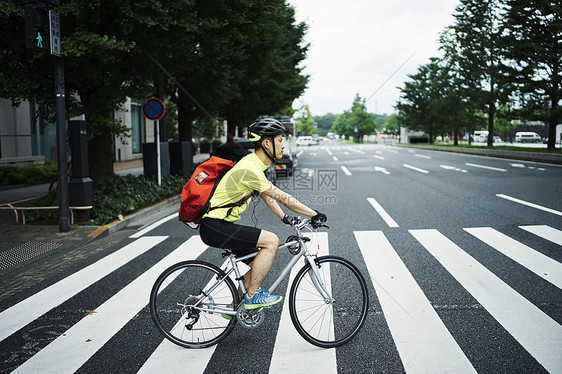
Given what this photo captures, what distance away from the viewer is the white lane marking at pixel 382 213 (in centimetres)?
883

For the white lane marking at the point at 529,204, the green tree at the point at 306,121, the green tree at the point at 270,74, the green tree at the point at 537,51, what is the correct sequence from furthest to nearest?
the green tree at the point at 306,121, the green tree at the point at 537,51, the green tree at the point at 270,74, the white lane marking at the point at 529,204

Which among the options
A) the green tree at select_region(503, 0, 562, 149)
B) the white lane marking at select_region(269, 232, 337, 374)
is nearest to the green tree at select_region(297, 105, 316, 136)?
the green tree at select_region(503, 0, 562, 149)

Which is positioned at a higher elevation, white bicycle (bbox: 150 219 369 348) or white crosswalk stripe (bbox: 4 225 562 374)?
white bicycle (bbox: 150 219 369 348)

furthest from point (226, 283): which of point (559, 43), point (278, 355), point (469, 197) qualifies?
point (559, 43)

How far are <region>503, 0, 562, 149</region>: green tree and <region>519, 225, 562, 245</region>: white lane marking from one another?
2432cm

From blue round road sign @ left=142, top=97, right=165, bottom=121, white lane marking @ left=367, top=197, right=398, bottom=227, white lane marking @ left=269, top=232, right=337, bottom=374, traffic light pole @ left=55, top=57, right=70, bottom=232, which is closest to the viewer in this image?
white lane marking @ left=269, top=232, right=337, bottom=374

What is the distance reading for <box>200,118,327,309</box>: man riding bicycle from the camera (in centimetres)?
342

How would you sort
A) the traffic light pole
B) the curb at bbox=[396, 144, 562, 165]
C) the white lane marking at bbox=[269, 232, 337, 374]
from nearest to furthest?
the white lane marking at bbox=[269, 232, 337, 374] < the traffic light pole < the curb at bbox=[396, 144, 562, 165]

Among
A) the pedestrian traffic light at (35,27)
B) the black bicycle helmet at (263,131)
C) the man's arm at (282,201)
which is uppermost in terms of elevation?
the pedestrian traffic light at (35,27)

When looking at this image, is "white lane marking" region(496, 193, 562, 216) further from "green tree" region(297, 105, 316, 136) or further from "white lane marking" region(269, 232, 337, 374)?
"green tree" region(297, 105, 316, 136)

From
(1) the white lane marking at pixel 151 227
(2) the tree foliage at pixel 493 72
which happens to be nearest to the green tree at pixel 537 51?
(2) the tree foliage at pixel 493 72

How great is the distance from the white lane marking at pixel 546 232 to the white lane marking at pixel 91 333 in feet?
20.2

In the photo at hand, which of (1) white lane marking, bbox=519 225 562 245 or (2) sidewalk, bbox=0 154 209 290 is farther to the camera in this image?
(1) white lane marking, bbox=519 225 562 245

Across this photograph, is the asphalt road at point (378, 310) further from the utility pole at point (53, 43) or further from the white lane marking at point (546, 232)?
the utility pole at point (53, 43)
